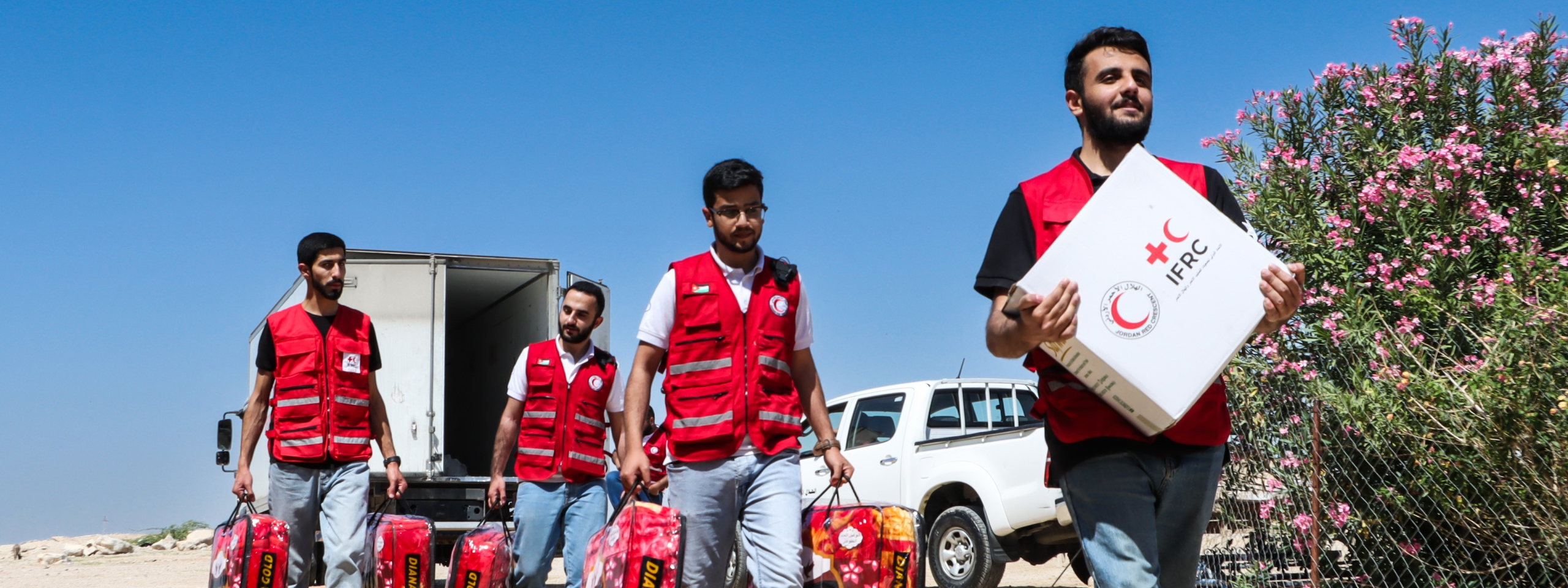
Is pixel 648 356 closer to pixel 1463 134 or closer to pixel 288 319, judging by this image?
pixel 288 319

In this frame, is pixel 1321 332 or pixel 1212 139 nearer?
pixel 1321 332

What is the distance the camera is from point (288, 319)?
6.21 meters

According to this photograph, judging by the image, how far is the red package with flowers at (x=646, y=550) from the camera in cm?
415

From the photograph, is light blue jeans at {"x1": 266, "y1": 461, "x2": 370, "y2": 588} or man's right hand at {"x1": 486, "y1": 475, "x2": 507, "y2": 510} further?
man's right hand at {"x1": 486, "y1": 475, "x2": 507, "y2": 510}

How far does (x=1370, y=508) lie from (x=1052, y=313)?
15.8 ft

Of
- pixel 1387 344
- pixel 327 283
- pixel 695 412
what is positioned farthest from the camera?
pixel 1387 344

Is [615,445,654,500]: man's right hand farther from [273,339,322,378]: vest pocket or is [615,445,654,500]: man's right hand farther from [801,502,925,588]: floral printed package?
[273,339,322,378]: vest pocket

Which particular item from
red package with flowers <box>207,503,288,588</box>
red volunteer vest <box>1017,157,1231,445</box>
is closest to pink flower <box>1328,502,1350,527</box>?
red volunteer vest <box>1017,157,1231,445</box>

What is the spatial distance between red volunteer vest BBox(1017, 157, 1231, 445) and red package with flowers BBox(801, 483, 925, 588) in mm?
1401

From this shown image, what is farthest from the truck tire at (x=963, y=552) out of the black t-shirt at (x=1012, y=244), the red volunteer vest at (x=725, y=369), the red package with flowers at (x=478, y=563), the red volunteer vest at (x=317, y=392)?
the black t-shirt at (x=1012, y=244)

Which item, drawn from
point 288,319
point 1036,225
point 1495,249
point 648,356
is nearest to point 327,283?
point 288,319

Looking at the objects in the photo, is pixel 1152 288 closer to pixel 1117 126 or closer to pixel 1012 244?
pixel 1012 244

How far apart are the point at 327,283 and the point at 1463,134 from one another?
6.55m

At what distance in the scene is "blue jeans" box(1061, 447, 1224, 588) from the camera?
2.86 meters
